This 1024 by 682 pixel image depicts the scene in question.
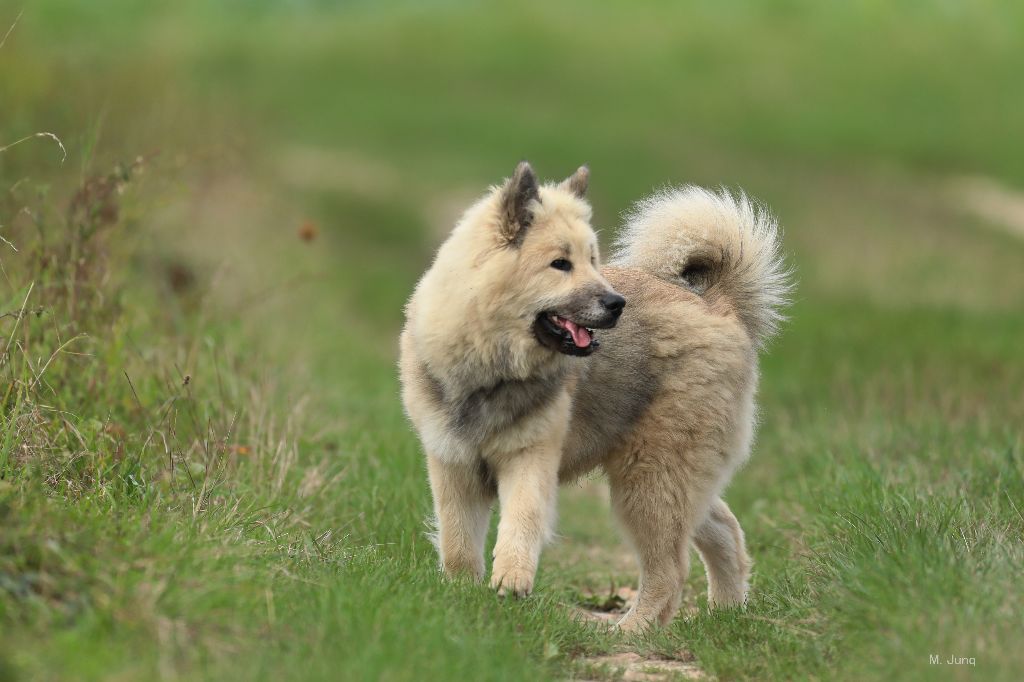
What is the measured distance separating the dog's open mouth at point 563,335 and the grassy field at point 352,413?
109 centimetres

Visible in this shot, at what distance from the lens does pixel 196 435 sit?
6188 millimetres

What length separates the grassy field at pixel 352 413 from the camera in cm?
409

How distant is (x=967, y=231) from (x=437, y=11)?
18.0 meters

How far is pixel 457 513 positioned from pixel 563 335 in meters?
0.98

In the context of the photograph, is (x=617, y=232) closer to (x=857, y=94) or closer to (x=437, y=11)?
(x=857, y=94)

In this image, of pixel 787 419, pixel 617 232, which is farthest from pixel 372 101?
pixel 617 232

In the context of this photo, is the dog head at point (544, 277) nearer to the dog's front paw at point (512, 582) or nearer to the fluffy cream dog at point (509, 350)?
the fluffy cream dog at point (509, 350)

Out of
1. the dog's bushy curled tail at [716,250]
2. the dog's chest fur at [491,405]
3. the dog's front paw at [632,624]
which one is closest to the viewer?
the dog's chest fur at [491,405]

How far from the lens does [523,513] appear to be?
527cm

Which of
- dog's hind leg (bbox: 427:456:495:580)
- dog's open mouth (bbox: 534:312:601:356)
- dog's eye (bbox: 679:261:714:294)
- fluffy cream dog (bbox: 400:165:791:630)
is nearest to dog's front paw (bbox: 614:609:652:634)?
fluffy cream dog (bbox: 400:165:791:630)

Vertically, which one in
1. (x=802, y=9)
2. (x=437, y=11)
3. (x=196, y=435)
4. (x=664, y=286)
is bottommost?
(x=196, y=435)

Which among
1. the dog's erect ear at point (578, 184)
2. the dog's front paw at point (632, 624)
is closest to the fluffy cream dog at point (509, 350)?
the dog's erect ear at point (578, 184)

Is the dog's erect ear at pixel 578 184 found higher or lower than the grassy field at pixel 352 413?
higher

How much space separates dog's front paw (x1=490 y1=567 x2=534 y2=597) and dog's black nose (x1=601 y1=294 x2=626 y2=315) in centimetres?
115
